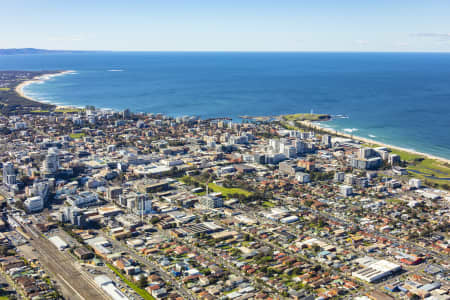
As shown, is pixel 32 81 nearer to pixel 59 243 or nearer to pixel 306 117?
pixel 306 117

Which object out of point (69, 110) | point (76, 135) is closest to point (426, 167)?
point (76, 135)

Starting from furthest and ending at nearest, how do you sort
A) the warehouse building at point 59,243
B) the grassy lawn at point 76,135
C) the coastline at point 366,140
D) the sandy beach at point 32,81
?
the sandy beach at point 32,81, the grassy lawn at point 76,135, the coastline at point 366,140, the warehouse building at point 59,243

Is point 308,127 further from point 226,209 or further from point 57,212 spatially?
point 57,212

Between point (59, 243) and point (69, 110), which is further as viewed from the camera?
point (69, 110)

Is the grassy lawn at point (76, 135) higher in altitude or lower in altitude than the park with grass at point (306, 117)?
lower

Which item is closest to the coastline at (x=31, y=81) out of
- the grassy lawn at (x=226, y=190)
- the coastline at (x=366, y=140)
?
the coastline at (x=366, y=140)

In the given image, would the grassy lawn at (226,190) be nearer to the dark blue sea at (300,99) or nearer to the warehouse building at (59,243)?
the warehouse building at (59,243)

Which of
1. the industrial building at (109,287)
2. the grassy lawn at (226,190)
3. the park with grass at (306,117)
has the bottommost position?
the industrial building at (109,287)

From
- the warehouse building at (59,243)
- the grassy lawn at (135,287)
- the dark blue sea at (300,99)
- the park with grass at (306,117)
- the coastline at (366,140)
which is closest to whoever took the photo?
the grassy lawn at (135,287)

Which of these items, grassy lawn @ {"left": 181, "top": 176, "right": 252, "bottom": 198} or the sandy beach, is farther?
the sandy beach

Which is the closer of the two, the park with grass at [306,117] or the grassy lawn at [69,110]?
the park with grass at [306,117]

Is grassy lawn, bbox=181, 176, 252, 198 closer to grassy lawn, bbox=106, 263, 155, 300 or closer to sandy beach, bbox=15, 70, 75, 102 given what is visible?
grassy lawn, bbox=106, 263, 155, 300

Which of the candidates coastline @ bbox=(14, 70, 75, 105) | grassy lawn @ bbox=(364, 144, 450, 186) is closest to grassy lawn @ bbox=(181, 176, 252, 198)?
grassy lawn @ bbox=(364, 144, 450, 186)

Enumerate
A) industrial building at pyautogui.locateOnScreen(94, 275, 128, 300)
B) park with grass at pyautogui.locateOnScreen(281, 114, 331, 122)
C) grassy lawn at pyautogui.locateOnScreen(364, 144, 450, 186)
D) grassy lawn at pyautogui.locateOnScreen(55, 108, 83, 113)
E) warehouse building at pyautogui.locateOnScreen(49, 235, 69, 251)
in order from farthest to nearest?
grassy lawn at pyautogui.locateOnScreen(55, 108, 83, 113) < park with grass at pyautogui.locateOnScreen(281, 114, 331, 122) < grassy lawn at pyautogui.locateOnScreen(364, 144, 450, 186) < warehouse building at pyautogui.locateOnScreen(49, 235, 69, 251) < industrial building at pyautogui.locateOnScreen(94, 275, 128, 300)
